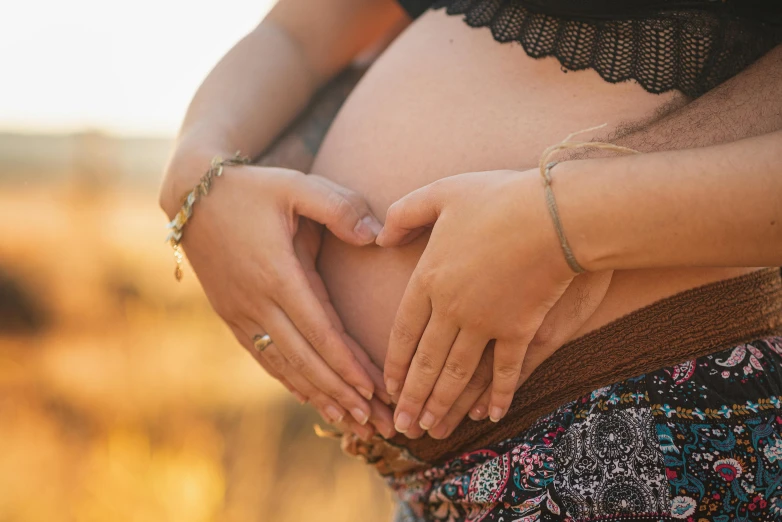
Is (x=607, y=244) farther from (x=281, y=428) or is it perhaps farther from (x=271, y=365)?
(x=281, y=428)

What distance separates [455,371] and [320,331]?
0.20 meters

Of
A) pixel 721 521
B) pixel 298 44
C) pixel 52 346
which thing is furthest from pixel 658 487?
pixel 52 346

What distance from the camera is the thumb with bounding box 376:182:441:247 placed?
69cm

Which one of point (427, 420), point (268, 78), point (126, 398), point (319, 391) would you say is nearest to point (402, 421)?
point (427, 420)

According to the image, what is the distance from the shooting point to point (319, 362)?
827 millimetres

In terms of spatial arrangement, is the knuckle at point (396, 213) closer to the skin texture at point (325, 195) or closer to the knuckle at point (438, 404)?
the skin texture at point (325, 195)

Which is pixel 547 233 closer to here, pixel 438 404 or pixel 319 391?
pixel 438 404

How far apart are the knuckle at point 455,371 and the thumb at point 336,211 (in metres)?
0.21

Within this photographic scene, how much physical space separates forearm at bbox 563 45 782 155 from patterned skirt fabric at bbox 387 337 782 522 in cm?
25

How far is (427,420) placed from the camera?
2.51 feet

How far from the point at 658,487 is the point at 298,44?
2.92 feet

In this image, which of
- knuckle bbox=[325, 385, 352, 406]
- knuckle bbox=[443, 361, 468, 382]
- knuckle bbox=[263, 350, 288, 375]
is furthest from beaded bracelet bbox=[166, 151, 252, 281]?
knuckle bbox=[443, 361, 468, 382]

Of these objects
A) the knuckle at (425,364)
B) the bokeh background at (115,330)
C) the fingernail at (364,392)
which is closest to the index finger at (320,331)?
the fingernail at (364,392)

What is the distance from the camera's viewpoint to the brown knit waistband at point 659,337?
69 centimetres
